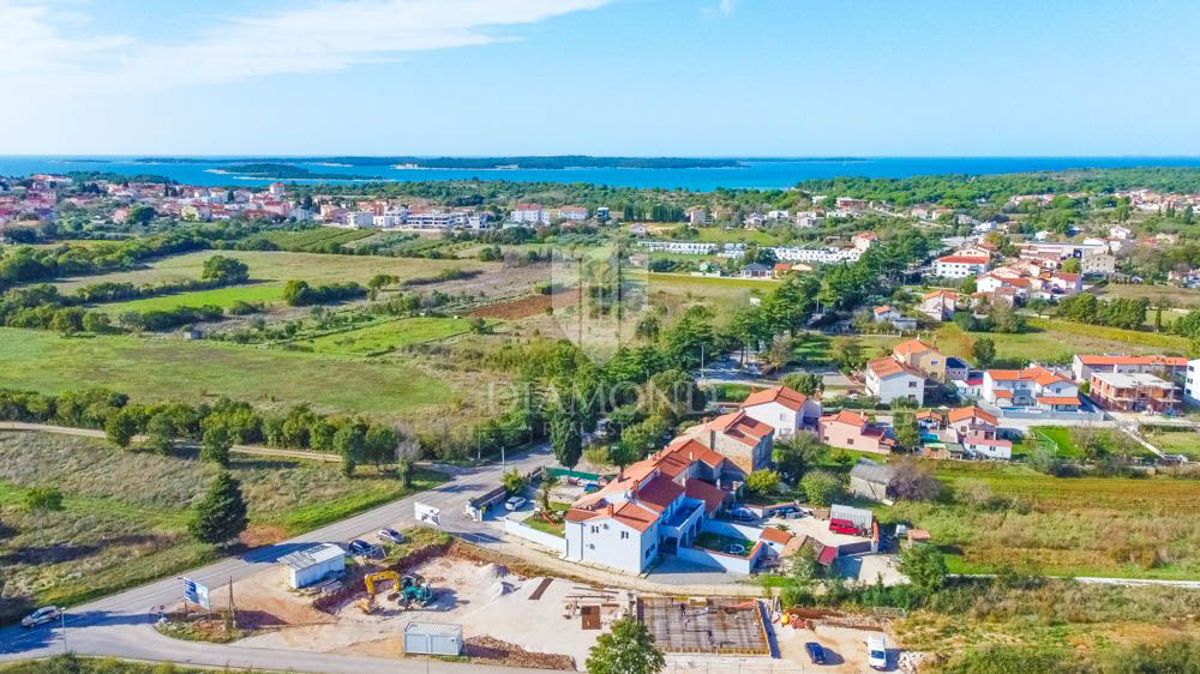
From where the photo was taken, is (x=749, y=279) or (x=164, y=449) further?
(x=749, y=279)

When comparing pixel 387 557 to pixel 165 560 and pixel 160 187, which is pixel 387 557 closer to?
pixel 165 560

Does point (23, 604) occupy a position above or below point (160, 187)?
below

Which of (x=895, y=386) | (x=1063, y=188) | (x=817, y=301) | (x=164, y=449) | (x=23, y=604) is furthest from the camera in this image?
(x=1063, y=188)

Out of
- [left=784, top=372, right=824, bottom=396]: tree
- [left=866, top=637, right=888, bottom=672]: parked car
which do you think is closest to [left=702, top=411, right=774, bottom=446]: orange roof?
[left=784, top=372, right=824, bottom=396]: tree

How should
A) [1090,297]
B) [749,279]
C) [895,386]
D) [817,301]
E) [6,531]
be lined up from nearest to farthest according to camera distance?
1. [6,531]
2. [895,386]
3. [1090,297]
4. [817,301]
5. [749,279]

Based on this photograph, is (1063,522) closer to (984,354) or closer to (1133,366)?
(984,354)

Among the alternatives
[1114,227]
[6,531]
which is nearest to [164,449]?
[6,531]

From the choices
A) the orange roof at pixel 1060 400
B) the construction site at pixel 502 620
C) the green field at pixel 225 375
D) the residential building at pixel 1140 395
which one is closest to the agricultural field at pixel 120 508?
the construction site at pixel 502 620
